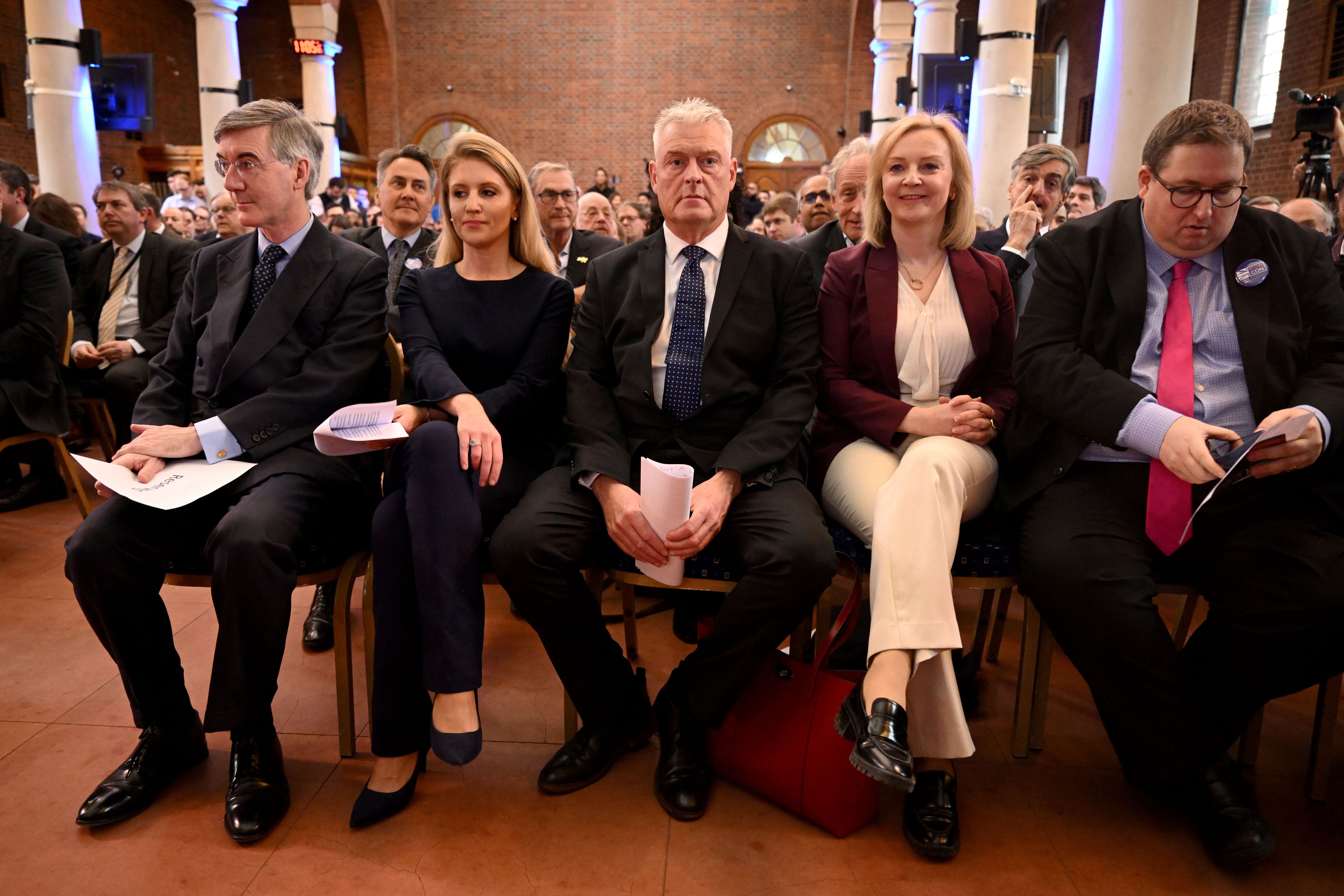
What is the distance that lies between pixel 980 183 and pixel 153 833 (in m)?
6.73

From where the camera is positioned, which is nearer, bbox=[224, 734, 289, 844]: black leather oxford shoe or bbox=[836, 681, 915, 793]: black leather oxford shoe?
bbox=[836, 681, 915, 793]: black leather oxford shoe

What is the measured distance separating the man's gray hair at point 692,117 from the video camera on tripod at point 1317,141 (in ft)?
13.6

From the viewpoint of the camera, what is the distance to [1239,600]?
73.1 inches

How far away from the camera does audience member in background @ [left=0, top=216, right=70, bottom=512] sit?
330 cm

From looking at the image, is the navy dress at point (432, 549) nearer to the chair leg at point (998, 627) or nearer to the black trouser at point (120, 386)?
the chair leg at point (998, 627)

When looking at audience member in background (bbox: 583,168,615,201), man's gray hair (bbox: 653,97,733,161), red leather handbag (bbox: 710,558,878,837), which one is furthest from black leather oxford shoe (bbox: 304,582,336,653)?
audience member in background (bbox: 583,168,615,201)

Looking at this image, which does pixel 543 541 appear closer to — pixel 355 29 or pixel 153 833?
pixel 153 833

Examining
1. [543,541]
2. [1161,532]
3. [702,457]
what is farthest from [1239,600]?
[543,541]

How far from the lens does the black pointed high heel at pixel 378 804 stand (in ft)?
6.11

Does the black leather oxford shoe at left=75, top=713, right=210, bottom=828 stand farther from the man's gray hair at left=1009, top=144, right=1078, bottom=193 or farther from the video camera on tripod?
the video camera on tripod

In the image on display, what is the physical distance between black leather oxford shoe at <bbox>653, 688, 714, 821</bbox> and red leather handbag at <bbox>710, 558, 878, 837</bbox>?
0.25 feet

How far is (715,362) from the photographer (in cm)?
220

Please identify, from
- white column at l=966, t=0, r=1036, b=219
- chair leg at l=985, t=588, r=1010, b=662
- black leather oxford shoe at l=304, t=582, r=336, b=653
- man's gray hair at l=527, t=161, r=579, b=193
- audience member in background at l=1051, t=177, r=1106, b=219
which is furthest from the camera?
white column at l=966, t=0, r=1036, b=219

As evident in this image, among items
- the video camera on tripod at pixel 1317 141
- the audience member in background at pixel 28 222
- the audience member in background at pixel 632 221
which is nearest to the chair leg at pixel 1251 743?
the video camera on tripod at pixel 1317 141
